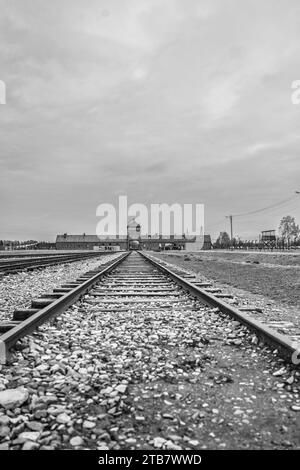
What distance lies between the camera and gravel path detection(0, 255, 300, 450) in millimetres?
2264

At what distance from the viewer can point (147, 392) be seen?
2.91 m

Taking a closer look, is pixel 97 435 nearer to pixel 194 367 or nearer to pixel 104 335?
pixel 194 367

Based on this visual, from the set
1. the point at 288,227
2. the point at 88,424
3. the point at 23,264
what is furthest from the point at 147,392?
the point at 288,227

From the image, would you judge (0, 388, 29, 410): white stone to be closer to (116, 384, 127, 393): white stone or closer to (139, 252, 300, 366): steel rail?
(116, 384, 127, 393): white stone

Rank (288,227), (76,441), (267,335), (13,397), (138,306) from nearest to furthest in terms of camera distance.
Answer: (76,441) → (13,397) → (267,335) → (138,306) → (288,227)

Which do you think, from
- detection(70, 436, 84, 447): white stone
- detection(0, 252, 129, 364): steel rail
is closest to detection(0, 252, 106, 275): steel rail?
detection(0, 252, 129, 364): steel rail

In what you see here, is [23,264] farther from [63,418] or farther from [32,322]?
[63,418]

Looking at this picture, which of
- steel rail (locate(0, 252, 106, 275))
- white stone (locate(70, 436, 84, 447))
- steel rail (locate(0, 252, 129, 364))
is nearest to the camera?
white stone (locate(70, 436, 84, 447))

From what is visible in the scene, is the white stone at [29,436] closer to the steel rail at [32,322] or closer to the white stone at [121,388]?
the white stone at [121,388]

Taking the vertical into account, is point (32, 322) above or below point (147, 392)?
above

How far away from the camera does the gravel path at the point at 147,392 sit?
7.43ft

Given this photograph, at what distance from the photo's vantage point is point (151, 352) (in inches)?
153

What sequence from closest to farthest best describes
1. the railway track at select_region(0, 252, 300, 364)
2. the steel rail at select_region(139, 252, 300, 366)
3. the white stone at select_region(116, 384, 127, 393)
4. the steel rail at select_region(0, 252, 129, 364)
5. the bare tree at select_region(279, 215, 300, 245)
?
1. the white stone at select_region(116, 384, 127, 393)
2. the steel rail at select_region(139, 252, 300, 366)
3. the steel rail at select_region(0, 252, 129, 364)
4. the railway track at select_region(0, 252, 300, 364)
5. the bare tree at select_region(279, 215, 300, 245)
